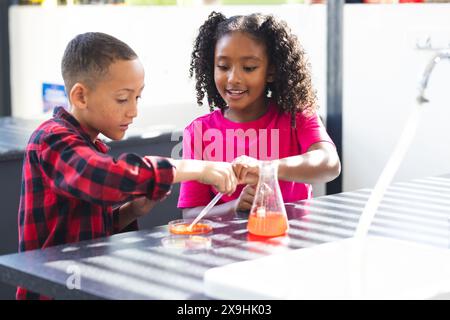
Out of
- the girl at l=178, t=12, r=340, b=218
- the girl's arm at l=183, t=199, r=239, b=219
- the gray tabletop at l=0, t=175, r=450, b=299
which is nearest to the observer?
the gray tabletop at l=0, t=175, r=450, b=299

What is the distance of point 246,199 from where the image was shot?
70.9 inches

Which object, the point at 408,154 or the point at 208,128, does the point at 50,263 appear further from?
the point at 408,154

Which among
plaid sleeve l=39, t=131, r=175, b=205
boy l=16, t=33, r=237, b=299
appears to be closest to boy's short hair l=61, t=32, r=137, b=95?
boy l=16, t=33, r=237, b=299

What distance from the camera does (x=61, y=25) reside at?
4.08 metres

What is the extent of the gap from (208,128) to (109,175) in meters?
0.67

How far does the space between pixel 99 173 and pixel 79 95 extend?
25 centimetres

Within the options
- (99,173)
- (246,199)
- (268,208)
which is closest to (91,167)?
(99,173)

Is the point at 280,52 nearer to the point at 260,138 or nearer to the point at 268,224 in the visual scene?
the point at 260,138

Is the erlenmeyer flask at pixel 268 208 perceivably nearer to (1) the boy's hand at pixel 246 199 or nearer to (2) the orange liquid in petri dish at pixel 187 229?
(2) the orange liquid in petri dish at pixel 187 229

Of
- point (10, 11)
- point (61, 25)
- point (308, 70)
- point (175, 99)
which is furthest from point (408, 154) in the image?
point (10, 11)

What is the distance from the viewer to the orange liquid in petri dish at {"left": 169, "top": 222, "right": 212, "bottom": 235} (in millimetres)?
1577

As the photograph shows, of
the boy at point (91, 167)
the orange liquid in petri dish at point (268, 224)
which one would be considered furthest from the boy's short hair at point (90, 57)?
the orange liquid in petri dish at point (268, 224)

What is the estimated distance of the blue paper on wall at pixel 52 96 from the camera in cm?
371

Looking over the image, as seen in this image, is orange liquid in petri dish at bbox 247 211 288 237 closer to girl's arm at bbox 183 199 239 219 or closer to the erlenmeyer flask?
the erlenmeyer flask
